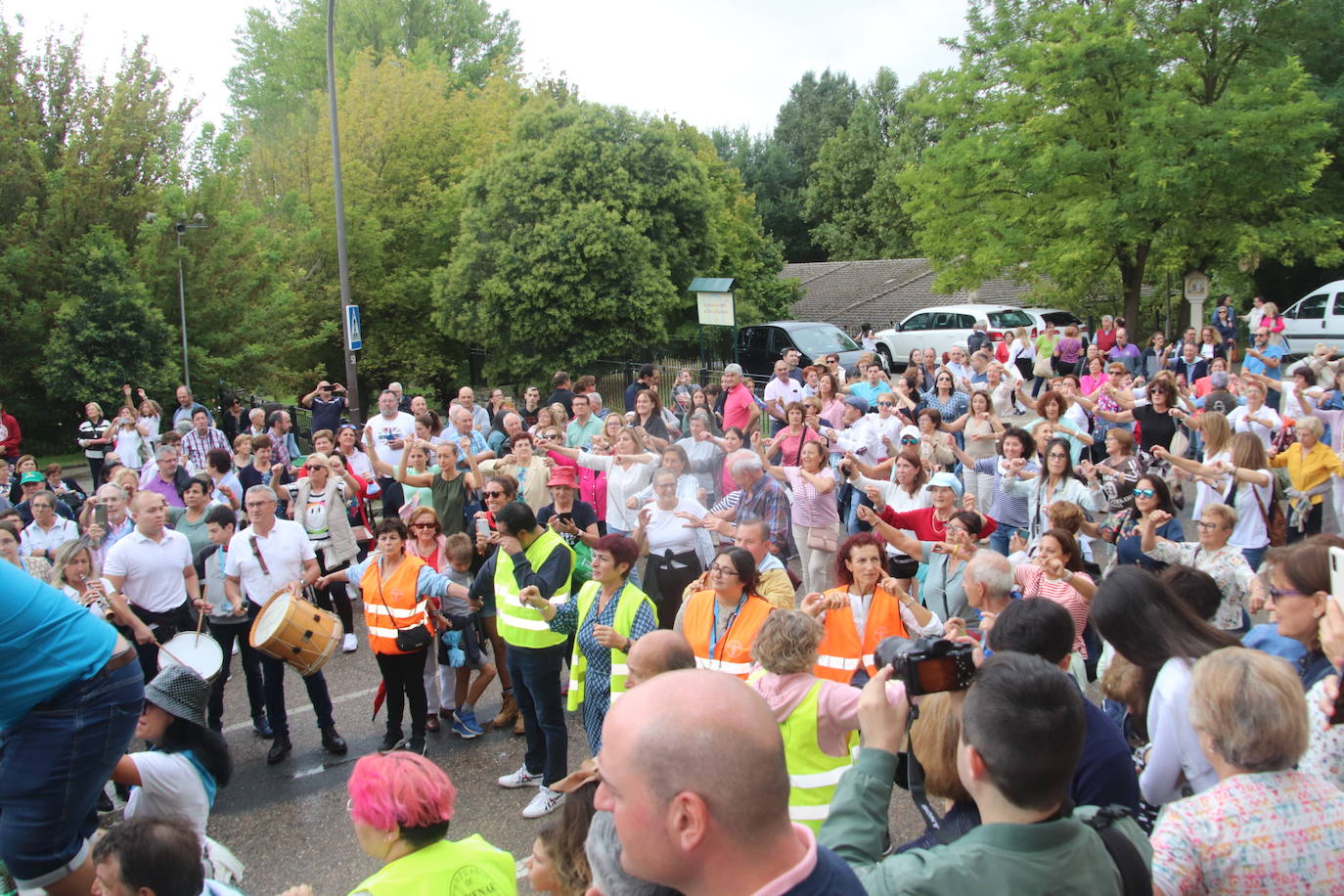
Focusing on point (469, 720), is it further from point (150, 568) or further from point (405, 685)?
point (150, 568)

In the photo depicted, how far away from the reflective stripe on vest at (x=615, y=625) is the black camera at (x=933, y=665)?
260 cm

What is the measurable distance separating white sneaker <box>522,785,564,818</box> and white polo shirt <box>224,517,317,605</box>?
7.79 ft

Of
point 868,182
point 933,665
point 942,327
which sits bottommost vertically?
point 933,665

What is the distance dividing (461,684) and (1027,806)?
5.33 metres

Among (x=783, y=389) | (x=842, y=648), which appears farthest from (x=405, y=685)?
(x=783, y=389)

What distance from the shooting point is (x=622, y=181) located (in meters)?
19.6

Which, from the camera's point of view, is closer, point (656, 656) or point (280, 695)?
point (656, 656)

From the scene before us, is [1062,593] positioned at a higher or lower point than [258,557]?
lower

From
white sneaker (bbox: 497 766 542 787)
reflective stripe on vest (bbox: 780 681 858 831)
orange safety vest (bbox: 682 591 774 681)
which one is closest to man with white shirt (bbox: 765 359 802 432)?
white sneaker (bbox: 497 766 542 787)

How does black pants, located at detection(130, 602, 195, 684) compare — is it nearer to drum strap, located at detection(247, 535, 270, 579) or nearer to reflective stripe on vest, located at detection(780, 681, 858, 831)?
drum strap, located at detection(247, 535, 270, 579)

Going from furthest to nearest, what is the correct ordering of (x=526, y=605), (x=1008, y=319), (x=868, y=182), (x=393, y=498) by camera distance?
(x=868, y=182) < (x=1008, y=319) < (x=393, y=498) < (x=526, y=605)

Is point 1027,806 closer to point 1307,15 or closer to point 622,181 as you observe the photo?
point 622,181

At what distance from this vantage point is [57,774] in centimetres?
353

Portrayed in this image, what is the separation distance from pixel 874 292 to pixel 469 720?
35.3 m
